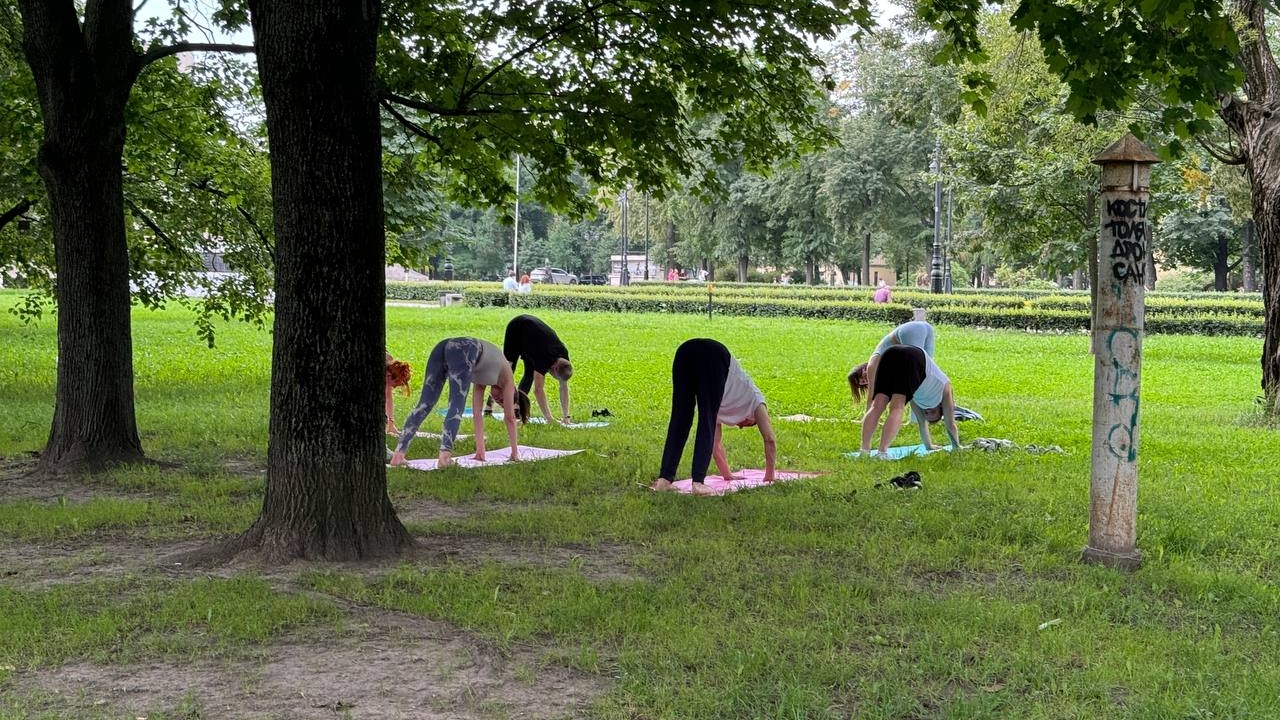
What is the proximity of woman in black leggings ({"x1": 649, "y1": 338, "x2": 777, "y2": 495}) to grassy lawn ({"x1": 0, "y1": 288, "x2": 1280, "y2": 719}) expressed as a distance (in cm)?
39

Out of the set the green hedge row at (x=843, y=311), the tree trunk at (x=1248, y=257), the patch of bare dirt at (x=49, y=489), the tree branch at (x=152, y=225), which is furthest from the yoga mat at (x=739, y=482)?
the tree trunk at (x=1248, y=257)

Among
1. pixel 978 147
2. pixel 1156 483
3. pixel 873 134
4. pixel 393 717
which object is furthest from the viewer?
pixel 873 134

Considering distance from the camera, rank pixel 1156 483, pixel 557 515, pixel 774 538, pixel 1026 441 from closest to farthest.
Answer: pixel 774 538, pixel 557 515, pixel 1156 483, pixel 1026 441

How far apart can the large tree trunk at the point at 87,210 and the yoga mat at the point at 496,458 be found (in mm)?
2308

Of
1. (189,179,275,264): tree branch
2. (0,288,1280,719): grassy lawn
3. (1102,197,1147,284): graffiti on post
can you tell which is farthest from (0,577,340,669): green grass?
(189,179,275,264): tree branch

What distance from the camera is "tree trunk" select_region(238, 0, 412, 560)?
595cm

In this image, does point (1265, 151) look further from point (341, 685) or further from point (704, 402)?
point (341, 685)

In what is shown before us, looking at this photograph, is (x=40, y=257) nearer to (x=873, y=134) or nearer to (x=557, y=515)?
(x=557, y=515)

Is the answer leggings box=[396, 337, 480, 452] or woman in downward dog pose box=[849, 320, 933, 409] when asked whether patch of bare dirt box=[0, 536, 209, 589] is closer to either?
leggings box=[396, 337, 480, 452]

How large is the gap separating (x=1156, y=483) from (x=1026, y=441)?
103 inches

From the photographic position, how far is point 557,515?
755cm

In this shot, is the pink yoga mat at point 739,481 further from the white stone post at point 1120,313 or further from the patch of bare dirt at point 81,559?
the patch of bare dirt at point 81,559

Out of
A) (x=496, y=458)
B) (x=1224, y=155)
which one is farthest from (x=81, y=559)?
(x=1224, y=155)

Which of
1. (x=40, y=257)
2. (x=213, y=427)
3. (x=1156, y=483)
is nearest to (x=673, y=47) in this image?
(x=1156, y=483)
